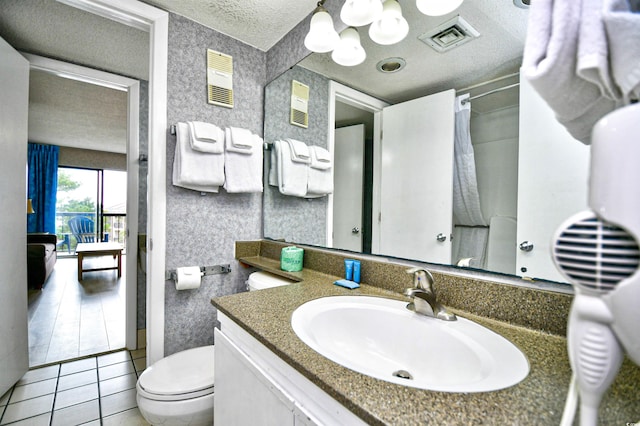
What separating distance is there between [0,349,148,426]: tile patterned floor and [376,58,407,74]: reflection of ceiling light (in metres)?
2.06

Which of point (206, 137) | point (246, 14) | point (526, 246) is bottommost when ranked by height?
point (526, 246)

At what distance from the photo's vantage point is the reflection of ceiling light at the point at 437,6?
2.96ft

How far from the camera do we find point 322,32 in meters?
1.24

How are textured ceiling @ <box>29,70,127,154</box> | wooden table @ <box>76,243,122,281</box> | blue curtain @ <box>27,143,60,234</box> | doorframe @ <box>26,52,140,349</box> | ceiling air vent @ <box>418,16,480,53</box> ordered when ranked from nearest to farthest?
ceiling air vent @ <box>418,16,480,53</box>, doorframe @ <box>26,52,140,349</box>, textured ceiling @ <box>29,70,127,154</box>, wooden table @ <box>76,243,122,281</box>, blue curtain @ <box>27,143,60,234</box>

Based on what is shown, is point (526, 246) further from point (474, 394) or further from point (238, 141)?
point (238, 141)

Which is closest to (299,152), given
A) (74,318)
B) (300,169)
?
(300,169)

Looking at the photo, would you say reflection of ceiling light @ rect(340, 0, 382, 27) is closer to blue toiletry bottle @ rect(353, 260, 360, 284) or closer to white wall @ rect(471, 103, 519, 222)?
white wall @ rect(471, 103, 519, 222)

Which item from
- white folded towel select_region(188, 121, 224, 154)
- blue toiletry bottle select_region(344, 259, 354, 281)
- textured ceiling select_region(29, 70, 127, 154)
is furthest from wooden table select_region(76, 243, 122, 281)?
blue toiletry bottle select_region(344, 259, 354, 281)

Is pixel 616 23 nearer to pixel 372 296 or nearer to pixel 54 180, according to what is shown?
pixel 372 296

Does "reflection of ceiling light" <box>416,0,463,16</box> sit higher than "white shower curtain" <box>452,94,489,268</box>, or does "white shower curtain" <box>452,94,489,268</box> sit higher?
"reflection of ceiling light" <box>416,0,463,16</box>

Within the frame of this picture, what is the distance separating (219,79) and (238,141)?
416 millimetres

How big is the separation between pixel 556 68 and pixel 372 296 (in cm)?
78

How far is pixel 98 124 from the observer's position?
13.0ft

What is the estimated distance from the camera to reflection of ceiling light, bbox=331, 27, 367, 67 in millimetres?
1228
